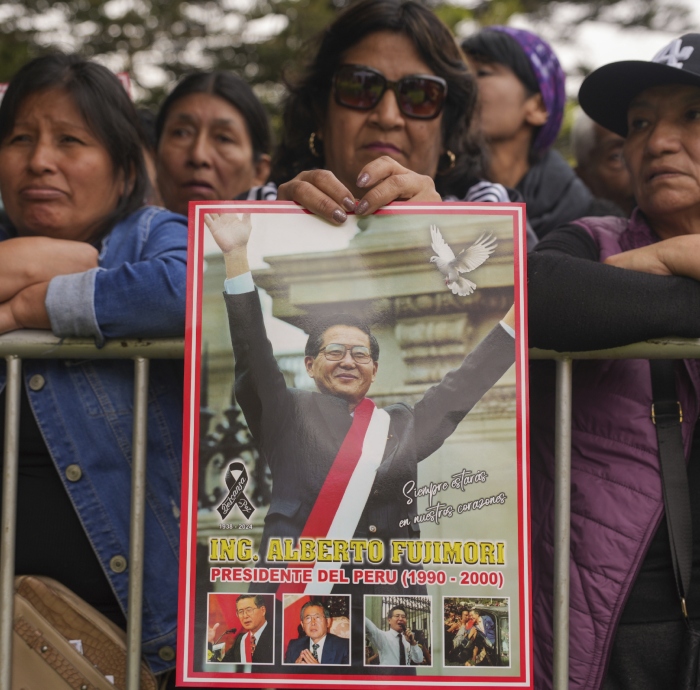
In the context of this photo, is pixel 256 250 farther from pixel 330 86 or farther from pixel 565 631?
pixel 330 86

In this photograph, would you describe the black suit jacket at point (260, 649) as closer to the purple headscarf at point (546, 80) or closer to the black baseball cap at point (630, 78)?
the black baseball cap at point (630, 78)

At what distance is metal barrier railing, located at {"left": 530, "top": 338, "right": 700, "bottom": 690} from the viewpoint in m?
1.77

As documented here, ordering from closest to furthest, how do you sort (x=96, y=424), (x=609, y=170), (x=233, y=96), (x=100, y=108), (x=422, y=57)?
1. (x=96, y=424)
2. (x=100, y=108)
3. (x=422, y=57)
4. (x=233, y=96)
5. (x=609, y=170)

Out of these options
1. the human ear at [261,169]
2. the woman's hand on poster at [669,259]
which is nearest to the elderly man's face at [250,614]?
the woman's hand on poster at [669,259]

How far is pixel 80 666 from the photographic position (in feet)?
6.28

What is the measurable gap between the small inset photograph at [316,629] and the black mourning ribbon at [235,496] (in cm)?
17

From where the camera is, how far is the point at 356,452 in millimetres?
1587

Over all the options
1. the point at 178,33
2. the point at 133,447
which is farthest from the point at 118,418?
the point at 178,33

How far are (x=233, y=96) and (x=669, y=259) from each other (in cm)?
223

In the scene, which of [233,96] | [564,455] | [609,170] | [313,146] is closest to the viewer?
[564,455]

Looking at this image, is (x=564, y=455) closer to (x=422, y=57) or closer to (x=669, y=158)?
(x=669, y=158)

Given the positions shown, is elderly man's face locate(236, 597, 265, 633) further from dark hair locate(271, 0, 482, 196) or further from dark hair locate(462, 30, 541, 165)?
dark hair locate(462, 30, 541, 165)

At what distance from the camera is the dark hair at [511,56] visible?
353 centimetres

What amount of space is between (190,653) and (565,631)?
0.73m
